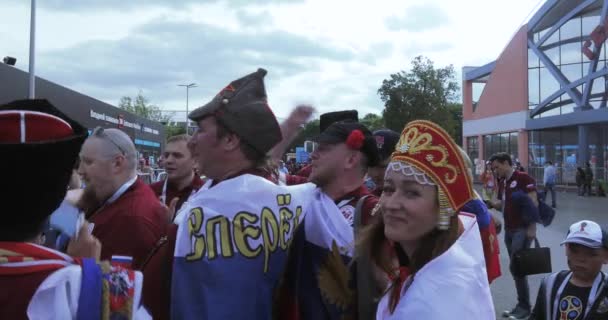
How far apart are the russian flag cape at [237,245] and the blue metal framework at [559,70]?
34639mm

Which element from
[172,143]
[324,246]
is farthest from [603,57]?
[324,246]

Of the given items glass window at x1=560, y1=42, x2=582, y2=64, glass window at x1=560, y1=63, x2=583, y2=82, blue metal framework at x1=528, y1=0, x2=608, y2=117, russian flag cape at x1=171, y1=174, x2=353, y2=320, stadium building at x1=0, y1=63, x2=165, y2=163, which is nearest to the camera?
russian flag cape at x1=171, y1=174, x2=353, y2=320

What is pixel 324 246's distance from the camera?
8.32 ft

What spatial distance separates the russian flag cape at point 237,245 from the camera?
2.12 m

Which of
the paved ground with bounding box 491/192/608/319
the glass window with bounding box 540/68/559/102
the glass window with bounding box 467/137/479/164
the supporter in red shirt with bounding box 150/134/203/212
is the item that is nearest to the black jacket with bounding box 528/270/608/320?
the paved ground with bounding box 491/192/608/319

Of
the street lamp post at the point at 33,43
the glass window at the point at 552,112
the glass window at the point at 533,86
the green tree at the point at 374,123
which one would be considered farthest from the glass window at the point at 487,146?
the street lamp post at the point at 33,43

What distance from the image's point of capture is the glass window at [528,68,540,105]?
39625mm

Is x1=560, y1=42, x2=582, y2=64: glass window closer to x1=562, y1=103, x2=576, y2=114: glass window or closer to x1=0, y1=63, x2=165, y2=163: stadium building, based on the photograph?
x1=562, y1=103, x2=576, y2=114: glass window

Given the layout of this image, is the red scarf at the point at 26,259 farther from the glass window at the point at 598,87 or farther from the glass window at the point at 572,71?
the glass window at the point at 572,71

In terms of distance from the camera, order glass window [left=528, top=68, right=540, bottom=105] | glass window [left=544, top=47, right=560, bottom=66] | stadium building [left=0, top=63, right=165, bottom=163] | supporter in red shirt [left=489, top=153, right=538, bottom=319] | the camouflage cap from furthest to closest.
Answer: glass window [left=528, top=68, right=540, bottom=105], glass window [left=544, top=47, right=560, bottom=66], stadium building [left=0, top=63, right=165, bottom=163], supporter in red shirt [left=489, top=153, right=538, bottom=319], the camouflage cap

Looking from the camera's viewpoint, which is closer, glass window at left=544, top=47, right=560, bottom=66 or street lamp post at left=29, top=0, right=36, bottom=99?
street lamp post at left=29, top=0, right=36, bottom=99

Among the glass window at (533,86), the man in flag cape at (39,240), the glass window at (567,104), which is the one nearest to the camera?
the man in flag cape at (39,240)

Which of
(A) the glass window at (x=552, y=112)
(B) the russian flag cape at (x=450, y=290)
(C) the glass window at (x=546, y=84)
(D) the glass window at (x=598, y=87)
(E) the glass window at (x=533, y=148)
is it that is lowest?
(B) the russian flag cape at (x=450, y=290)

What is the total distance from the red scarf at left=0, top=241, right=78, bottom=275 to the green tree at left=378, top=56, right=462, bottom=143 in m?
36.8
